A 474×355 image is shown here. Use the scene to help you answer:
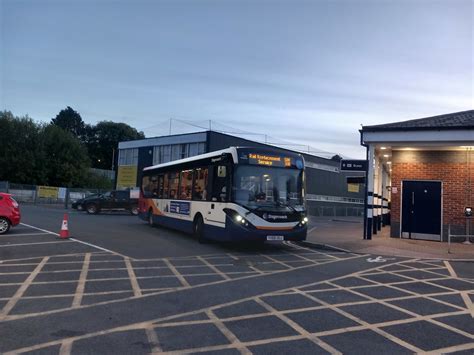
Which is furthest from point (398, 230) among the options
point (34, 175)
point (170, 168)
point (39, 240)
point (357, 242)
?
point (34, 175)

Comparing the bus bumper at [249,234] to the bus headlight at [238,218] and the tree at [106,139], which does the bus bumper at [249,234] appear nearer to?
the bus headlight at [238,218]

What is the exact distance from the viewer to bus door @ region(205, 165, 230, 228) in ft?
41.3

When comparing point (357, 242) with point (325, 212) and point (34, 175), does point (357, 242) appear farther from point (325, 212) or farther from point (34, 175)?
point (34, 175)

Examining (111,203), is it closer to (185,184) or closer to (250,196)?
(185,184)

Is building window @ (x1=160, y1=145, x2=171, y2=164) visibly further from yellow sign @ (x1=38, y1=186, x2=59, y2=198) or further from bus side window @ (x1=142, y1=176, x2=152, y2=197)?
bus side window @ (x1=142, y1=176, x2=152, y2=197)

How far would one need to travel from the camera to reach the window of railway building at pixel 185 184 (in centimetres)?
1543

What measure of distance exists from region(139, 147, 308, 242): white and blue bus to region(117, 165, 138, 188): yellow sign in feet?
110

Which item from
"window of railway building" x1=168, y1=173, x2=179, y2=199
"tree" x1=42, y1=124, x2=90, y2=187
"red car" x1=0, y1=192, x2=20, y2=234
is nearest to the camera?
"red car" x1=0, y1=192, x2=20, y2=234

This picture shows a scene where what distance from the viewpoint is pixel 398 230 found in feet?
58.5

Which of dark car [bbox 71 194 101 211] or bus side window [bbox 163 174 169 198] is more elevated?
bus side window [bbox 163 174 169 198]

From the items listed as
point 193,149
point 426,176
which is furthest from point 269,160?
point 193,149

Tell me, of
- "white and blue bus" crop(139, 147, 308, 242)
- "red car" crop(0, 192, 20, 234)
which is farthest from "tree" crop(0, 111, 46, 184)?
"white and blue bus" crop(139, 147, 308, 242)

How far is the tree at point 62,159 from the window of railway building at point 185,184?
143 ft

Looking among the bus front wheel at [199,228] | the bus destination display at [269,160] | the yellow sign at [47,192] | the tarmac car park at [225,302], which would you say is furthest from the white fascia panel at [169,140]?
the tarmac car park at [225,302]
